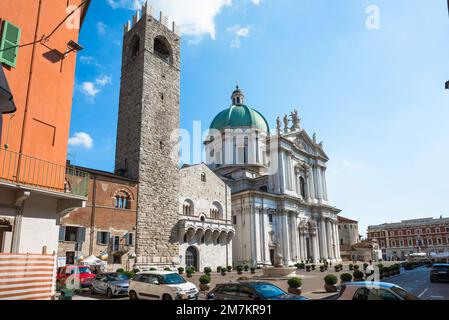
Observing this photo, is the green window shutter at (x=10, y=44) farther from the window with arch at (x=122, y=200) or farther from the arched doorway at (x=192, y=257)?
the arched doorway at (x=192, y=257)

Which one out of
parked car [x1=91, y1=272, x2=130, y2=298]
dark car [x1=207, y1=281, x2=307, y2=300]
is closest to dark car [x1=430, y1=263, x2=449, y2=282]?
dark car [x1=207, y1=281, x2=307, y2=300]

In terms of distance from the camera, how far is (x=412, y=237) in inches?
3666

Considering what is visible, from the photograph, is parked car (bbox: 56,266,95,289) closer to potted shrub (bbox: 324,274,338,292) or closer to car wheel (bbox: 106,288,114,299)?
car wheel (bbox: 106,288,114,299)

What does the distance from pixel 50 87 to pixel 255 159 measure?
47804 millimetres

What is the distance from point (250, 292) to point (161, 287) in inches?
196

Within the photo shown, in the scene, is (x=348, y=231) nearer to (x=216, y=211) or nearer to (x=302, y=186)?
(x=302, y=186)

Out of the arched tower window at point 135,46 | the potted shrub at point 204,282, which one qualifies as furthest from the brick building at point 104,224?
the arched tower window at point 135,46

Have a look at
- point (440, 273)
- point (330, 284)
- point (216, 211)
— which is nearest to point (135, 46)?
point (216, 211)

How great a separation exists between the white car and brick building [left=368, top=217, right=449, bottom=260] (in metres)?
92.2

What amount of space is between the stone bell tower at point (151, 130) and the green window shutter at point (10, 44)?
65.8 feet

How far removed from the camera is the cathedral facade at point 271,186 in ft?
160

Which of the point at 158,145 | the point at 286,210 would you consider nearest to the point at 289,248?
the point at 286,210

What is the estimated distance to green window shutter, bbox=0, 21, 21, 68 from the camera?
11.8 meters
